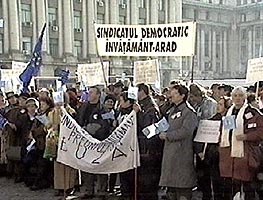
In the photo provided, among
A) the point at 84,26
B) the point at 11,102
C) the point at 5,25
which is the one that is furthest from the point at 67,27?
the point at 11,102

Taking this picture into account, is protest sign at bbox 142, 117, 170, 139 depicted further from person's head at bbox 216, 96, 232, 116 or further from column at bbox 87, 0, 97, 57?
column at bbox 87, 0, 97, 57

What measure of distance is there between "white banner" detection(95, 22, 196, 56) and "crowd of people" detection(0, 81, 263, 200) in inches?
39.0

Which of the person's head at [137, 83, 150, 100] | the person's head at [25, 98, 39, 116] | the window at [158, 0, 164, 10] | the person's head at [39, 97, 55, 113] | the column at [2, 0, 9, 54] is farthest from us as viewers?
the window at [158, 0, 164, 10]

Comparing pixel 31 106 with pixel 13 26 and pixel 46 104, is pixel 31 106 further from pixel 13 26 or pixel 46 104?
pixel 13 26

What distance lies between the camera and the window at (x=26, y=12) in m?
54.0

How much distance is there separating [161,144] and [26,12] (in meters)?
49.0

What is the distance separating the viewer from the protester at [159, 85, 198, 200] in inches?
277

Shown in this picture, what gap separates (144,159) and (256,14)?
91.9 metres

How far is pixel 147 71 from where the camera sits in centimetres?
1093

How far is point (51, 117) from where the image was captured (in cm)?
880

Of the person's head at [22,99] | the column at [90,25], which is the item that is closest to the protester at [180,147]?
the person's head at [22,99]

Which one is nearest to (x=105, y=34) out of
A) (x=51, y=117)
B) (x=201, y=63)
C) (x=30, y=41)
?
(x=51, y=117)

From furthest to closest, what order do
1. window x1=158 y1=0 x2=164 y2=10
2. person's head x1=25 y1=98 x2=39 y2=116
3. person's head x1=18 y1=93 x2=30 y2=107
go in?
1. window x1=158 y1=0 x2=164 y2=10
2. person's head x1=18 y1=93 x2=30 y2=107
3. person's head x1=25 y1=98 x2=39 y2=116

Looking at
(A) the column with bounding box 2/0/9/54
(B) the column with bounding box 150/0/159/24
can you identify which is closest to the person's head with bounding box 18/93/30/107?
Answer: (A) the column with bounding box 2/0/9/54
